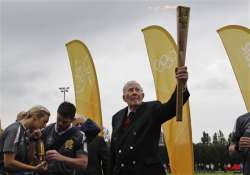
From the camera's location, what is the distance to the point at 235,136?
20.2ft

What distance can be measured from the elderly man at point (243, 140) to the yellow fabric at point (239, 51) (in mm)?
6480

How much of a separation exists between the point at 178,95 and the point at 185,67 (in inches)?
11.6

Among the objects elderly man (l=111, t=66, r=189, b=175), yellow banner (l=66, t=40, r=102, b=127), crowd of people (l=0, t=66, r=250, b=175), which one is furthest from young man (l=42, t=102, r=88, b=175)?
yellow banner (l=66, t=40, r=102, b=127)

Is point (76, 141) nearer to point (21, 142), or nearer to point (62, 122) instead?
point (62, 122)

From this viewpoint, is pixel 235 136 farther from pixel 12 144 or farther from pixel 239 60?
pixel 239 60

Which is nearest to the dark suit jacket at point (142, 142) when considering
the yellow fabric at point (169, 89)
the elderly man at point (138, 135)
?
the elderly man at point (138, 135)

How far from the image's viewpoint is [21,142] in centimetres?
554

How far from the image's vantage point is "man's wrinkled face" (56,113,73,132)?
520 cm

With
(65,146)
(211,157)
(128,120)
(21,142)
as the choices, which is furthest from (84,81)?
(211,157)

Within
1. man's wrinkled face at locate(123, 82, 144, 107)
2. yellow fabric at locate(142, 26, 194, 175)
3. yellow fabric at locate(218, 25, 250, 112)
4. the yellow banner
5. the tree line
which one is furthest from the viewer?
the tree line

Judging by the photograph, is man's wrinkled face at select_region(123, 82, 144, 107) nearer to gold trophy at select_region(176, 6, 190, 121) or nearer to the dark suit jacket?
the dark suit jacket

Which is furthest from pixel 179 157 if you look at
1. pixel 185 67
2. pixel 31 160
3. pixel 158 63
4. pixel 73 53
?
pixel 185 67

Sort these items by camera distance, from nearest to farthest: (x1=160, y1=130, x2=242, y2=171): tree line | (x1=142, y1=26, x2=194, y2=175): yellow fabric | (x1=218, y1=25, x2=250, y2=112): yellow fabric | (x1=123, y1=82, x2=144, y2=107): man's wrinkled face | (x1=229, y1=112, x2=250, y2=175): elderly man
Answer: (x1=123, y1=82, x2=144, y2=107): man's wrinkled face → (x1=229, y1=112, x2=250, y2=175): elderly man → (x1=218, y1=25, x2=250, y2=112): yellow fabric → (x1=142, y1=26, x2=194, y2=175): yellow fabric → (x1=160, y1=130, x2=242, y2=171): tree line

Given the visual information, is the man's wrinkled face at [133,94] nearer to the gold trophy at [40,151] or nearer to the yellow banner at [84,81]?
the gold trophy at [40,151]
